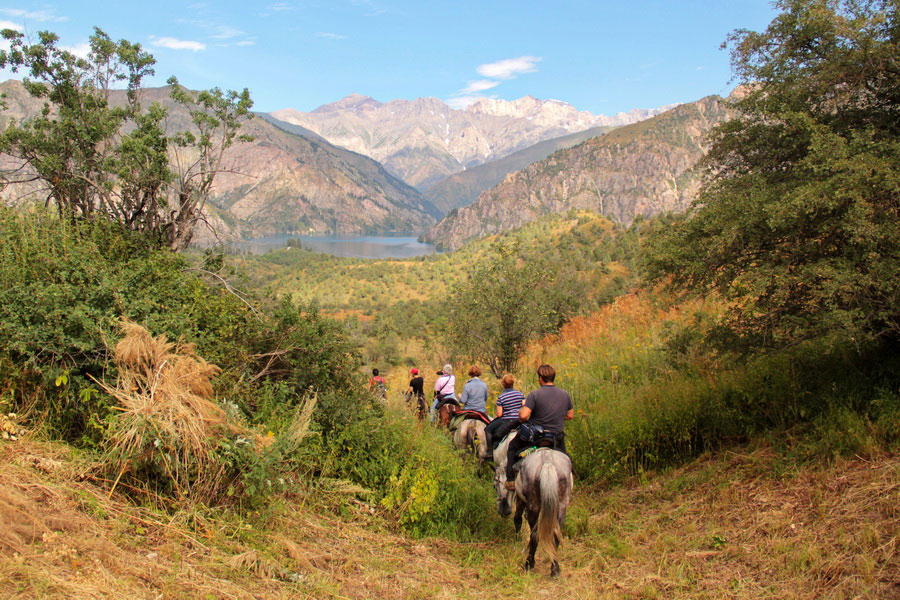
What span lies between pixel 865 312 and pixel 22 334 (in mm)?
9384

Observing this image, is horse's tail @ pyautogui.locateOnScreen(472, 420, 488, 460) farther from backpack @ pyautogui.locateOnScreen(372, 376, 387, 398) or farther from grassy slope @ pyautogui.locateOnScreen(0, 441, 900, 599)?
grassy slope @ pyautogui.locateOnScreen(0, 441, 900, 599)

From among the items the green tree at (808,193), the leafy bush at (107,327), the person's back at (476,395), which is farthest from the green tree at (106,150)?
the green tree at (808,193)

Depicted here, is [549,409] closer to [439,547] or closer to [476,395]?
[439,547]

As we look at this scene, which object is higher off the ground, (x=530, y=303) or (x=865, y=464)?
(x=530, y=303)

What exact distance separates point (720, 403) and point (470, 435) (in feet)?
13.6

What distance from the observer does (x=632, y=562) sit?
5.62 m

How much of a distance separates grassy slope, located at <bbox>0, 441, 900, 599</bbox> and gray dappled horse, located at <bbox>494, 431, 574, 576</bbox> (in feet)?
0.98

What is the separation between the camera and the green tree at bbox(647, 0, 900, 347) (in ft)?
19.0

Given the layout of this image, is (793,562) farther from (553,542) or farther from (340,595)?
(340,595)

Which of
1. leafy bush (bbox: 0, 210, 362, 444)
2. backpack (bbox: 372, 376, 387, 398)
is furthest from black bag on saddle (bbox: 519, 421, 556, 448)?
backpack (bbox: 372, 376, 387, 398)

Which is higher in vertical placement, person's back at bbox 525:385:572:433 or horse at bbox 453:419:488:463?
person's back at bbox 525:385:572:433

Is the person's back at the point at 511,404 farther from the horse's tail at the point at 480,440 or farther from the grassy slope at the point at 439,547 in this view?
the grassy slope at the point at 439,547

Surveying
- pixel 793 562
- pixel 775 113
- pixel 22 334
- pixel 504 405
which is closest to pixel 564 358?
pixel 504 405

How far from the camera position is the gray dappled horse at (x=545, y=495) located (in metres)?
5.62
